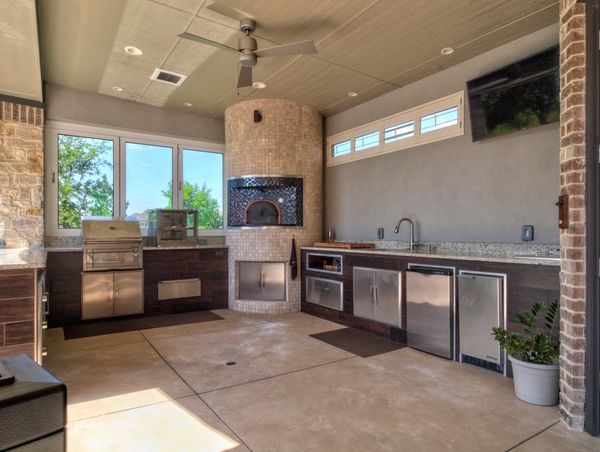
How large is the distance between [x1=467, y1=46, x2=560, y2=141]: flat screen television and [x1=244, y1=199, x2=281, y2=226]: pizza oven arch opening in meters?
2.83

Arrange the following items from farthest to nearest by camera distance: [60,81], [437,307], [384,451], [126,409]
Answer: [60,81] → [437,307] → [126,409] → [384,451]

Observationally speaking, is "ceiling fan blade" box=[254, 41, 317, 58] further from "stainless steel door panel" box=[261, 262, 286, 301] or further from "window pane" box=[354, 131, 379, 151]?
"stainless steel door panel" box=[261, 262, 286, 301]

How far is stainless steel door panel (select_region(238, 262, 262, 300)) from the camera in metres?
5.49

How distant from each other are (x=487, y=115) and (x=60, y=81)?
204 inches

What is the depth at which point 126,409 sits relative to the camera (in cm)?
238

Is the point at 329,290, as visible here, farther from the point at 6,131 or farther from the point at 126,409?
the point at 6,131

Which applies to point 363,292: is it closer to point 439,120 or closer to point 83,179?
point 439,120

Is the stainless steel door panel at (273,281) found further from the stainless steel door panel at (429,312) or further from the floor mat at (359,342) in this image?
the stainless steel door panel at (429,312)

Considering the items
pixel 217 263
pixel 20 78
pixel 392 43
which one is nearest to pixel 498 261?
pixel 392 43

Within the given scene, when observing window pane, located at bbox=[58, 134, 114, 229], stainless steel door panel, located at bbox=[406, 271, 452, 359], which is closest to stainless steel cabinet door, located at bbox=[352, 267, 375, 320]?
stainless steel door panel, located at bbox=[406, 271, 452, 359]

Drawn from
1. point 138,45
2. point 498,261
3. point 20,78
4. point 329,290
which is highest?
point 138,45

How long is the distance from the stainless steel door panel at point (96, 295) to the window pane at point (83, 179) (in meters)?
0.92

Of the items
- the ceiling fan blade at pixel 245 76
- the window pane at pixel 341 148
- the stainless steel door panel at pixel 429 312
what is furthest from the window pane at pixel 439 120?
the ceiling fan blade at pixel 245 76

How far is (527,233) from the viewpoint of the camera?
3420 mm
